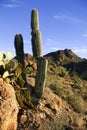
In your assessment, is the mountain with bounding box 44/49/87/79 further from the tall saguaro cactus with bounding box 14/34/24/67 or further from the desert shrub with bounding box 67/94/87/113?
the tall saguaro cactus with bounding box 14/34/24/67

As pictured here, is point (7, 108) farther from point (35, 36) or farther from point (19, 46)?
point (35, 36)

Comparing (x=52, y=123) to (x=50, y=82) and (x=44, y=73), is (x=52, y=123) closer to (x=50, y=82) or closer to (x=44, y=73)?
(x=44, y=73)

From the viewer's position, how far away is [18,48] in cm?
1545

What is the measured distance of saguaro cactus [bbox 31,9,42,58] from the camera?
604 inches

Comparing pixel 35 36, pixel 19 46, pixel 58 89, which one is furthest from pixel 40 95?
pixel 35 36

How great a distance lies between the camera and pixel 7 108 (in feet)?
28.4

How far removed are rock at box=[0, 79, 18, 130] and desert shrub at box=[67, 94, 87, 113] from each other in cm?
619

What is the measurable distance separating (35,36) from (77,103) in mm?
3264

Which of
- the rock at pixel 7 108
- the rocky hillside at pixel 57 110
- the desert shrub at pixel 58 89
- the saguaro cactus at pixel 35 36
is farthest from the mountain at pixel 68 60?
the rock at pixel 7 108

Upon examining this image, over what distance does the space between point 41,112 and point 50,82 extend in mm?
3857

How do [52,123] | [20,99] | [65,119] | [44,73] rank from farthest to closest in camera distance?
[44,73], [65,119], [52,123], [20,99]

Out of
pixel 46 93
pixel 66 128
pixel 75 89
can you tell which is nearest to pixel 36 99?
pixel 46 93

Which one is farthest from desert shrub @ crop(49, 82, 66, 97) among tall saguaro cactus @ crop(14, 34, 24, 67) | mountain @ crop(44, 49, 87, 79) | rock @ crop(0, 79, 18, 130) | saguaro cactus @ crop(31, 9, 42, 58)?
mountain @ crop(44, 49, 87, 79)

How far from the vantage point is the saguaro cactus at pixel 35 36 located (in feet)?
50.3
